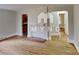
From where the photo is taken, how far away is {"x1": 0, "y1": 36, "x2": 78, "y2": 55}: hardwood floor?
6.71ft

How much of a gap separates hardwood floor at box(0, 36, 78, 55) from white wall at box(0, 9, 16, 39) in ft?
0.38

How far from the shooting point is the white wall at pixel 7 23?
2.08 meters

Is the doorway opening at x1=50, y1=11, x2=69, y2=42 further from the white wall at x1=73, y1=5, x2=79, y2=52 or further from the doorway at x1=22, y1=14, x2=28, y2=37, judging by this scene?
the doorway at x1=22, y1=14, x2=28, y2=37

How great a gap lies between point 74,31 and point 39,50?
21.0 inches

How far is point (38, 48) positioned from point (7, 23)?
551 mm

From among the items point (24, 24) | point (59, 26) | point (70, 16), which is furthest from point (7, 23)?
point (70, 16)

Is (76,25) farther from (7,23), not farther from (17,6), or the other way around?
(7,23)

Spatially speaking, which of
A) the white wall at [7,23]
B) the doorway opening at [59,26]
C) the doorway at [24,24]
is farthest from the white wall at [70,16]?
the white wall at [7,23]

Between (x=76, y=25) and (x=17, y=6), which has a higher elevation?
(x=17, y=6)

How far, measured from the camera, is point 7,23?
6.95 ft

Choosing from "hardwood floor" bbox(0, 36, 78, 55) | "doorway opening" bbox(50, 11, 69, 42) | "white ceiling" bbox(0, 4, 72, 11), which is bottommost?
"hardwood floor" bbox(0, 36, 78, 55)

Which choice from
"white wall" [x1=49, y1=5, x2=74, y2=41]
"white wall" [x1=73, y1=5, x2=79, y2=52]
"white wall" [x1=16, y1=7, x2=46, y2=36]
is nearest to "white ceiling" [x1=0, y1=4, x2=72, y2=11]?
"white wall" [x1=16, y1=7, x2=46, y2=36]
